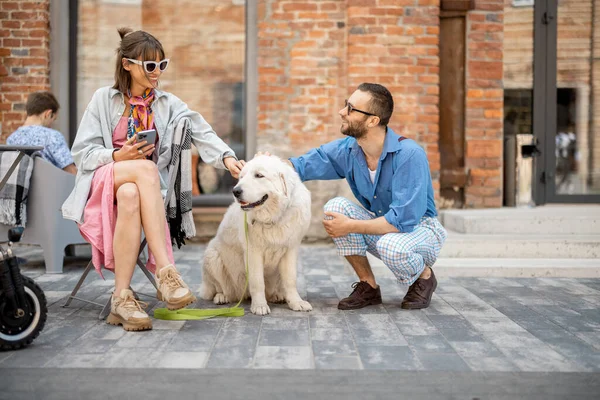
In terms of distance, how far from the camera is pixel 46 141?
577cm

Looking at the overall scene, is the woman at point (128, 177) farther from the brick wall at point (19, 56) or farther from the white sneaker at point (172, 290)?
the brick wall at point (19, 56)

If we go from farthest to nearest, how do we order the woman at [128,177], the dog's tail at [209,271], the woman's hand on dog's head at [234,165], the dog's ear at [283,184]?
the dog's tail at [209,271] → the woman's hand on dog's head at [234,165] → the dog's ear at [283,184] → the woman at [128,177]

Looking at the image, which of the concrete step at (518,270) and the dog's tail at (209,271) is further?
the concrete step at (518,270)

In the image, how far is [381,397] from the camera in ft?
8.44

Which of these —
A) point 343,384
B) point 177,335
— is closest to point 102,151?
point 177,335

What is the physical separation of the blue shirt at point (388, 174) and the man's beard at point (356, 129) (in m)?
0.13

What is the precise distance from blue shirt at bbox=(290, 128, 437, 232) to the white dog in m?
0.38

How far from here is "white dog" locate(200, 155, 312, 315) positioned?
12.5ft

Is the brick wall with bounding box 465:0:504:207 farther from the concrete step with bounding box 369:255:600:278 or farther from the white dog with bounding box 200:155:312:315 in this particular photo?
the white dog with bounding box 200:155:312:315

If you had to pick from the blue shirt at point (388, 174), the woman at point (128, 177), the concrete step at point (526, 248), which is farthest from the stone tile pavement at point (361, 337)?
the concrete step at point (526, 248)

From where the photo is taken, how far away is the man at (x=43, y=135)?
5746 millimetres

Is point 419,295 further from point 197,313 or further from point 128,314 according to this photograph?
point 128,314

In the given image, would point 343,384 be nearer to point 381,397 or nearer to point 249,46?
point 381,397

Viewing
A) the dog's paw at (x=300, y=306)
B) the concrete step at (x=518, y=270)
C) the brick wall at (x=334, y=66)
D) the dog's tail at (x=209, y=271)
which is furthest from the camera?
the brick wall at (x=334, y=66)
